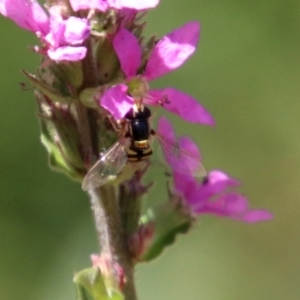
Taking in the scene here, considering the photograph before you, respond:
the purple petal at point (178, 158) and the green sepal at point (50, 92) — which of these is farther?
the purple petal at point (178, 158)

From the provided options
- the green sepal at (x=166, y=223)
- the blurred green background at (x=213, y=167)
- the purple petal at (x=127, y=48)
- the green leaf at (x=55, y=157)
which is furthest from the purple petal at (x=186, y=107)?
the blurred green background at (x=213, y=167)

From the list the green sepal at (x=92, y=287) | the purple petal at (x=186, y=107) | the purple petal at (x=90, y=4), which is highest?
the purple petal at (x=90, y=4)

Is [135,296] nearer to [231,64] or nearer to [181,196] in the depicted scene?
[181,196]

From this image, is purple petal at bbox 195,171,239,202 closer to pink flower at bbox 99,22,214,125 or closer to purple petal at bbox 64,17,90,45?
pink flower at bbox 99,22,214,125

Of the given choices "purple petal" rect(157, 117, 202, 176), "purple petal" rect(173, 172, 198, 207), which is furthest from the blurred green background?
"purple petal" rect(157, 117, 202, 176)

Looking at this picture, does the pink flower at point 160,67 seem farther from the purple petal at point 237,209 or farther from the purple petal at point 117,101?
the purple petal at point 237,209

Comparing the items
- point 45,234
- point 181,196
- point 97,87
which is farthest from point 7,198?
point 97,87
